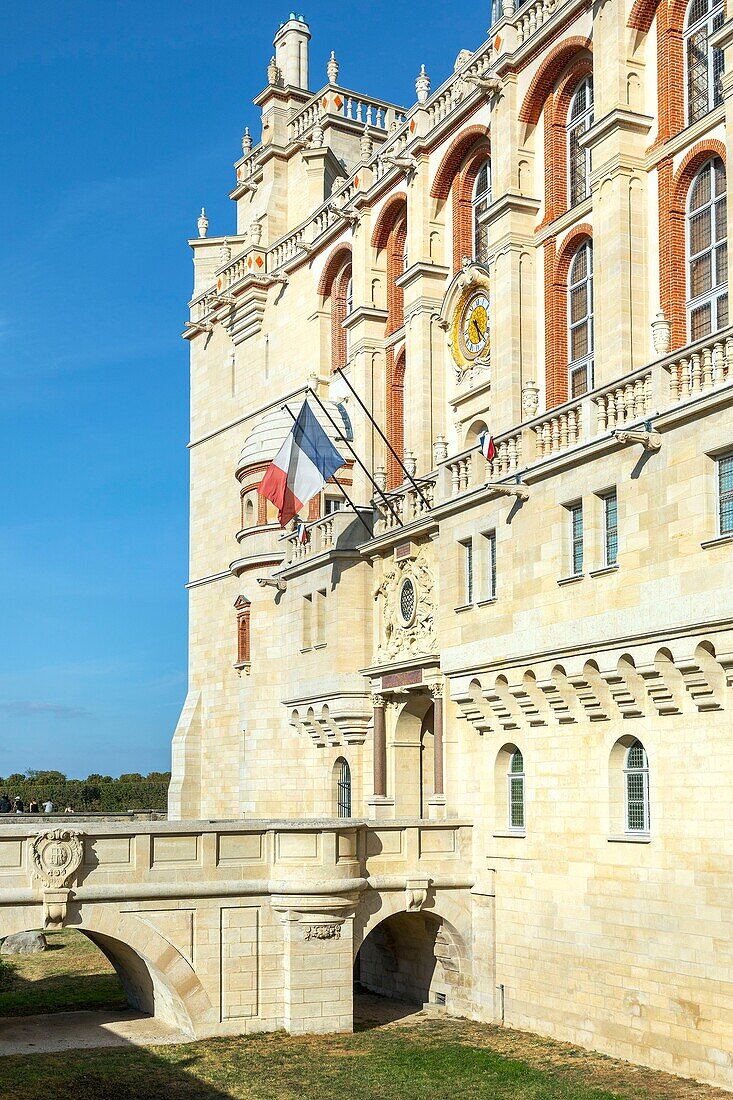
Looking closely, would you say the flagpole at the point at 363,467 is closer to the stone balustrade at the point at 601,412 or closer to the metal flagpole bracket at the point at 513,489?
the stone balustrade at the point at 601,412

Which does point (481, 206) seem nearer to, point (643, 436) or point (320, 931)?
point (643, 436)

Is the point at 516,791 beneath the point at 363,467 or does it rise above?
beneath

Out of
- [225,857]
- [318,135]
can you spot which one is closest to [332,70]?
[318,135]

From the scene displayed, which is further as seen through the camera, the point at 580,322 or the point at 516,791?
the point at 580,322

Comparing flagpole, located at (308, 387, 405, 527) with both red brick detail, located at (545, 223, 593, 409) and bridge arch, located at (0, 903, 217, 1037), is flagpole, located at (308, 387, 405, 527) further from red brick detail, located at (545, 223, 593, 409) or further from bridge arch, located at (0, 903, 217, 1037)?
bridge arch, located at (0, 903, 217, 1037)

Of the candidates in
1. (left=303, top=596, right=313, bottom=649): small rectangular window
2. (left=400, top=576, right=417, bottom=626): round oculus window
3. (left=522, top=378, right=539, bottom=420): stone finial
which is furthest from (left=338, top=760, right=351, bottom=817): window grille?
(left=522, top=378, right=539, bottom=420): stone finial

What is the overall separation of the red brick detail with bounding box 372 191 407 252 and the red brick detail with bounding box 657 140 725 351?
12.5 m

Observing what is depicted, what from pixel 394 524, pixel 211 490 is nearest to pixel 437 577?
pixel 394 524

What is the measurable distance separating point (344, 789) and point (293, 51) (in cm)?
2915

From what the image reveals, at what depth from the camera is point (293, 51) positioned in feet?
174

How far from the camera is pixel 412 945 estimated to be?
3453cm

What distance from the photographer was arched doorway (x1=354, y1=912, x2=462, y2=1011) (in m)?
32.3

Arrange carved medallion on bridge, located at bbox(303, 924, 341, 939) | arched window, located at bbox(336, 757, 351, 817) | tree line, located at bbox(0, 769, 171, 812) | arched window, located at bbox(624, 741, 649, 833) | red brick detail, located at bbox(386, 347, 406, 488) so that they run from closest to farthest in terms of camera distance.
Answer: arched window, located at bbox(624, 741, 649, 833), carved medallion on bridge, located at bbox(303, 924, 341, 939), arched window, located at bbox(336, 757, 351, 817), red brick detail, located at bbox(386, 347, 406, 488), tree line, located at bbox(0, 769, 171, 812)

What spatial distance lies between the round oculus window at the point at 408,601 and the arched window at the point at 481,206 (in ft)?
29.0
